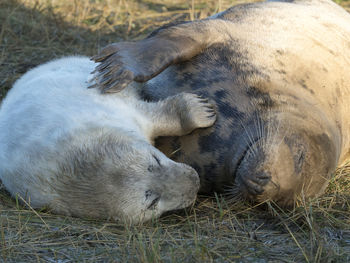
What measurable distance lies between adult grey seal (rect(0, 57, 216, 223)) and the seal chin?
0.85 ft

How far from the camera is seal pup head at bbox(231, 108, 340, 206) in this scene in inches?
126

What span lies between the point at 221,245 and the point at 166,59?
4.37 feet

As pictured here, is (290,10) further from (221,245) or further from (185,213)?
(221,245)

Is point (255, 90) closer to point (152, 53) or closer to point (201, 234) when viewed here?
point (152, 53)

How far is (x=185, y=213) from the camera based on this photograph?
347cm

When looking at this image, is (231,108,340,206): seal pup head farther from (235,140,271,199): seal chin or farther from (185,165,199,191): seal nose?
(185,165,199,191): seal nose

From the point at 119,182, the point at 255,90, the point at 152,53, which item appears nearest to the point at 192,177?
the point at 119,182

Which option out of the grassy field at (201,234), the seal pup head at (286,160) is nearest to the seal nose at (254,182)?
the seal pup head at (286,160)

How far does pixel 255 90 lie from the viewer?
3.71 metres

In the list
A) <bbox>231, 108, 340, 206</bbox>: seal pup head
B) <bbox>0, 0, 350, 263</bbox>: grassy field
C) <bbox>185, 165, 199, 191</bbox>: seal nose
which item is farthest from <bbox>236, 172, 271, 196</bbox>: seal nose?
<bbox>185, 165, 199, 191</bbox>: seal nose

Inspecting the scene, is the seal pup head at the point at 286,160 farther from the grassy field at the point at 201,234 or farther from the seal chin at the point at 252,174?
the grassy field at the point at 201,234

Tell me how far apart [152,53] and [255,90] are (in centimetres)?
69

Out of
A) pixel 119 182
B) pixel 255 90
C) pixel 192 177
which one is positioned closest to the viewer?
pixel 119 182

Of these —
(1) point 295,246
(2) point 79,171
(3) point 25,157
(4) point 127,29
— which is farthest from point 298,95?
(4) point 127,29
